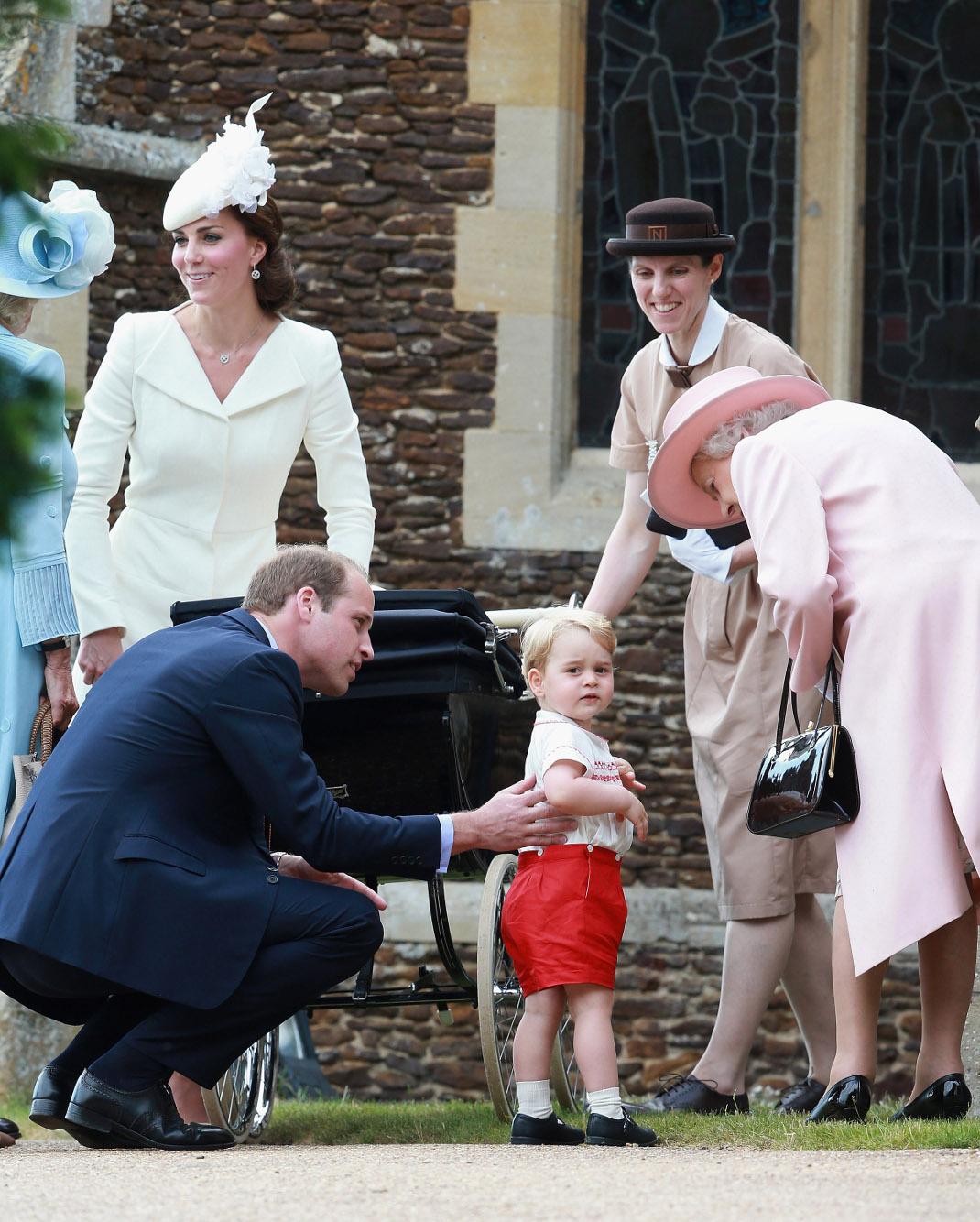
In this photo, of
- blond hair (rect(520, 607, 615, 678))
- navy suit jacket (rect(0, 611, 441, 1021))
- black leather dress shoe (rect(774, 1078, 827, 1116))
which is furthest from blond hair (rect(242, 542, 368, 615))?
black leather dress shoe (rect(774, 1078, 827, 1116))

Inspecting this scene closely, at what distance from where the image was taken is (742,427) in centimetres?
465

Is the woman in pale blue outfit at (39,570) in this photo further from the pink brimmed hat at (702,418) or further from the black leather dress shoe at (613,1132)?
the black leather dress shoe at (613,1132)

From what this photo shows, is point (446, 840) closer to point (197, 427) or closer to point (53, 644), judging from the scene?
point (53, 644)

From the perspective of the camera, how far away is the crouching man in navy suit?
13.5 ft

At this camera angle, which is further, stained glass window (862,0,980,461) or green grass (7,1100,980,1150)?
stained glass window (862,0,980,461)

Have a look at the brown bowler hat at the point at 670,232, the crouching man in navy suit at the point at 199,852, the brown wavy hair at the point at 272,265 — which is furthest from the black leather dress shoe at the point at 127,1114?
the brown bowler hat at the point at 670,232

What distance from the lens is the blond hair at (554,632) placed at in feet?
14.6

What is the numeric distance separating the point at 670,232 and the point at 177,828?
2080 mm

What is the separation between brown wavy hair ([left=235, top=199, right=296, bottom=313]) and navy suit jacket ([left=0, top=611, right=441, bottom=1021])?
49.0 inches

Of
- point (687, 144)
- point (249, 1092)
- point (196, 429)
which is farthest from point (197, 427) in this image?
point (687, 144)

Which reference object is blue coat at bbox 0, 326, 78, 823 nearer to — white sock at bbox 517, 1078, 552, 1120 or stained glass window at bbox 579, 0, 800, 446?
white sock at bbox 517, 1078, 552, 1120

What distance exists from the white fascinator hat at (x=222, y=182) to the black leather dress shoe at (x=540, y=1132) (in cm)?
228

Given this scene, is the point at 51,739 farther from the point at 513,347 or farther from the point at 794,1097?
the point at 513,347

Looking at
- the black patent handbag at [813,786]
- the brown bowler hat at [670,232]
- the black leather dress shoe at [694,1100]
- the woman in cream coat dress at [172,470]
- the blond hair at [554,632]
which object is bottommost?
the black leather dress shoe at [694,1100]
